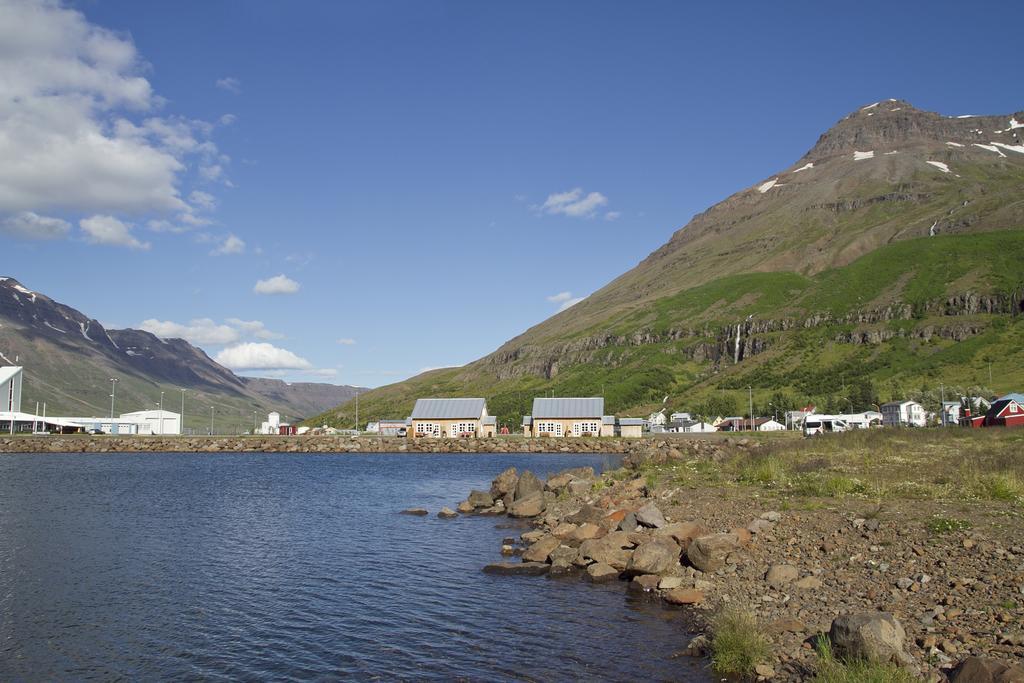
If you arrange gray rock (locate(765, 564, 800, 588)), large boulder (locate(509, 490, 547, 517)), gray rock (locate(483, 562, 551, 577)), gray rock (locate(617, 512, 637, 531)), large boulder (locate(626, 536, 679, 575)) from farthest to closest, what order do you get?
1. large boulder (locate(509, 490, 547, 517))
2. gray rock (locate(617, 512, 637, 531))
3. gray rock (locate(483, 562, 551, 577))
4. large boulder (locate(626, 536, 679, 575))
5. gray rock (locate(765, 564, 800, 588))

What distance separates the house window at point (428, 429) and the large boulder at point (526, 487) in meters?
92.6

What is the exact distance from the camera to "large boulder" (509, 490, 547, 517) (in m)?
41.0

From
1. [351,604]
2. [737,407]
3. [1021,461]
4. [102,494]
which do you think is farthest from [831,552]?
[737,407]

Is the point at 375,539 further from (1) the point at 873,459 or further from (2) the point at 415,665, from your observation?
(1) the point at 873,459

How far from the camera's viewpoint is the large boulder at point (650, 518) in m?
27.6

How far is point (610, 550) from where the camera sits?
2628 cm

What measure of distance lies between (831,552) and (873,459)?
26.3 meters

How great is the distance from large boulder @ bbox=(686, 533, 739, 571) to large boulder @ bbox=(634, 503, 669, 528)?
147 inches

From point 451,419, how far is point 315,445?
988 inches

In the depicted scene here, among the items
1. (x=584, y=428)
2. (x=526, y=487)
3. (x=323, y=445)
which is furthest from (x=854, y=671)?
(x=323, y=445)

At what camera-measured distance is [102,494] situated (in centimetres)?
5397

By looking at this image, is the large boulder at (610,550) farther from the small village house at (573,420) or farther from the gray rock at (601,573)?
the small village house at (573,420)

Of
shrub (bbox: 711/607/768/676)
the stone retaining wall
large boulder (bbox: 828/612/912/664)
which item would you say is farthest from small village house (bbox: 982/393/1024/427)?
large boulder (bbox: 828/612/912/664)

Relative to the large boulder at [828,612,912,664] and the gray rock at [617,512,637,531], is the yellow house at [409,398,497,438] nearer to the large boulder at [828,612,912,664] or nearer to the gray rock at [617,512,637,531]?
the gray rock at [617,512,637,531]
